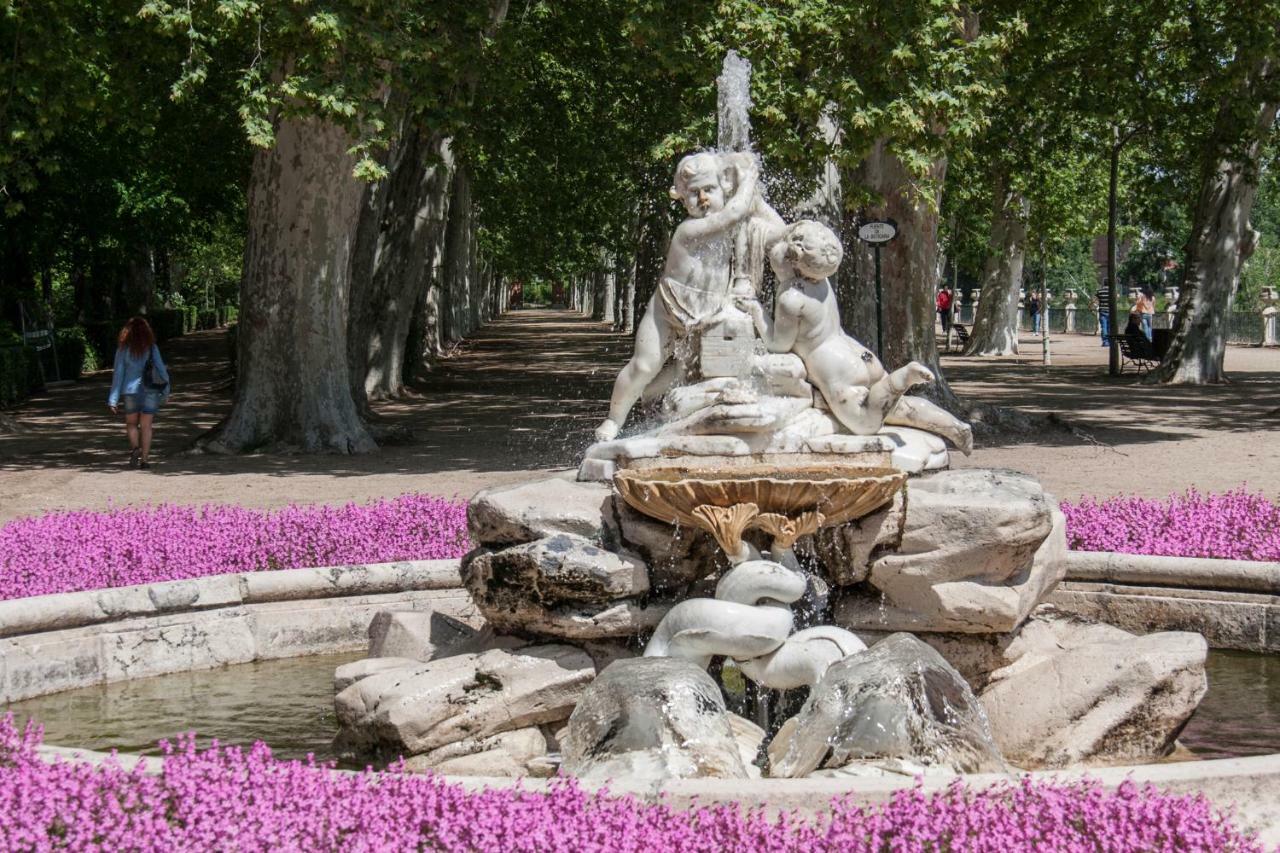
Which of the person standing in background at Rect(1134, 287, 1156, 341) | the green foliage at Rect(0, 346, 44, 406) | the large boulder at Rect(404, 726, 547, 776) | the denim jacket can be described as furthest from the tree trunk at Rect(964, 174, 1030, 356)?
the large boulder at Rect(404, 726, 547, 776)

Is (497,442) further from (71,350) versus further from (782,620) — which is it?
(71,350)

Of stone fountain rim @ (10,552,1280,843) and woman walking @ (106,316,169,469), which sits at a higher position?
woman walking @ (106,316,169,469)

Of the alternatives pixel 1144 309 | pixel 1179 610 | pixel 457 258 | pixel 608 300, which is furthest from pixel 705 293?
pixel 608 300

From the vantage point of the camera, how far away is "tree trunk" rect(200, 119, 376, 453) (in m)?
18.1

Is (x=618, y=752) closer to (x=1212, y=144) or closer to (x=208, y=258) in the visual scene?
(x=1212, y=144)

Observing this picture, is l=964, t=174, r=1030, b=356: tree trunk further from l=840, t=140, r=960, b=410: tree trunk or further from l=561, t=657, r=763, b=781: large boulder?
l=561, t=657, r=763, b=781: large boulder

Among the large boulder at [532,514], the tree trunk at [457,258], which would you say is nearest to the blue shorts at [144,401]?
the large boulder at [532,514]

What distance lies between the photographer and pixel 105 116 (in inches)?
706

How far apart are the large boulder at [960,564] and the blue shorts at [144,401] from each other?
11264mm

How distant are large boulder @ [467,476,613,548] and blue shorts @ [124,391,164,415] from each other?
10.3 meters

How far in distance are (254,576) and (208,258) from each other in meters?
65.6

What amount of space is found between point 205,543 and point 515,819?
6079mm

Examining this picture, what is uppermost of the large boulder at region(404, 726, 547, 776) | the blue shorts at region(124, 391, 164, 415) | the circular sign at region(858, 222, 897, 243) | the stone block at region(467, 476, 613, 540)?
the circular sign at region(858, 222, 897, 243)

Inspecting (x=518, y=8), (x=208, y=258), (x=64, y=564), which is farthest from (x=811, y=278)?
(x=208, y=258)
